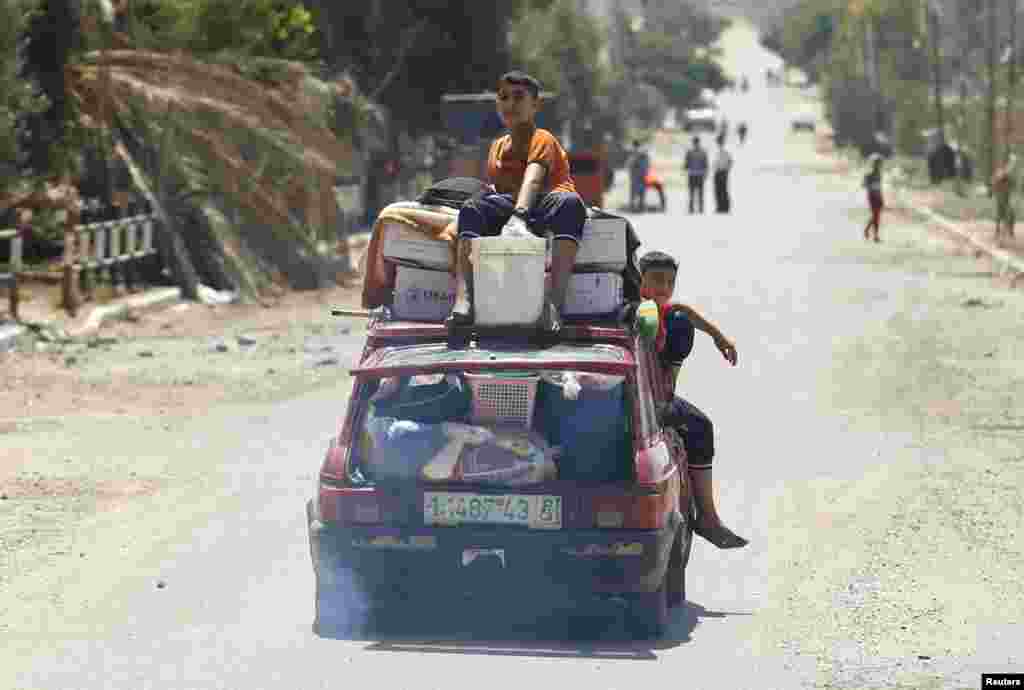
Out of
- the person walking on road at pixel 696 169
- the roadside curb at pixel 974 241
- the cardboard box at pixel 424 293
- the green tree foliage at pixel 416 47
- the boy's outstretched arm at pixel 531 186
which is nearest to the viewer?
the boy's outstretched arm at pixel 531 186

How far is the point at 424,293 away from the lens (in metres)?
9.66

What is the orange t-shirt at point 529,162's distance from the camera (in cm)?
973

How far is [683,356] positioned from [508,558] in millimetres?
1832

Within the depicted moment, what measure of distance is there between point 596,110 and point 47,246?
190ft

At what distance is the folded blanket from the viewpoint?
9.59m

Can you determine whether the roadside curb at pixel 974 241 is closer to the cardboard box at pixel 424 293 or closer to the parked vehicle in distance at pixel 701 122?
the cardboard box at pixel 424 293

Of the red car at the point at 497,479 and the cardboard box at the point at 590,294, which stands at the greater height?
the cardboard box at the point at 590,294

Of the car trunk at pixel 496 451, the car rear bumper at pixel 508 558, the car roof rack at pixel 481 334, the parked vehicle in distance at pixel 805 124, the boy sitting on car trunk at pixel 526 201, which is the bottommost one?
the parked vehicle in distance at pixel 805 124

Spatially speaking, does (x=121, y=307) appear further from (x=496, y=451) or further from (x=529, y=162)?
(x=496, y=451)

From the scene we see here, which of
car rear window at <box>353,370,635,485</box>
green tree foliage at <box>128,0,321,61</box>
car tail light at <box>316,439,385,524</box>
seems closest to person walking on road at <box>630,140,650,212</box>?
green tree foliage at <box>128,0,321,61</box>

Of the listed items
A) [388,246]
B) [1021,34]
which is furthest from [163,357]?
[1021,34]

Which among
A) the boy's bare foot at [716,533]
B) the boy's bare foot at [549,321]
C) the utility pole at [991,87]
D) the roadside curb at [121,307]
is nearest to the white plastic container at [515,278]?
the boy's bare foot at [549,321]

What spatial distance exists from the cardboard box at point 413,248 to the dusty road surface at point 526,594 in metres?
1.55

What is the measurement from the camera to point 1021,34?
127 meters
